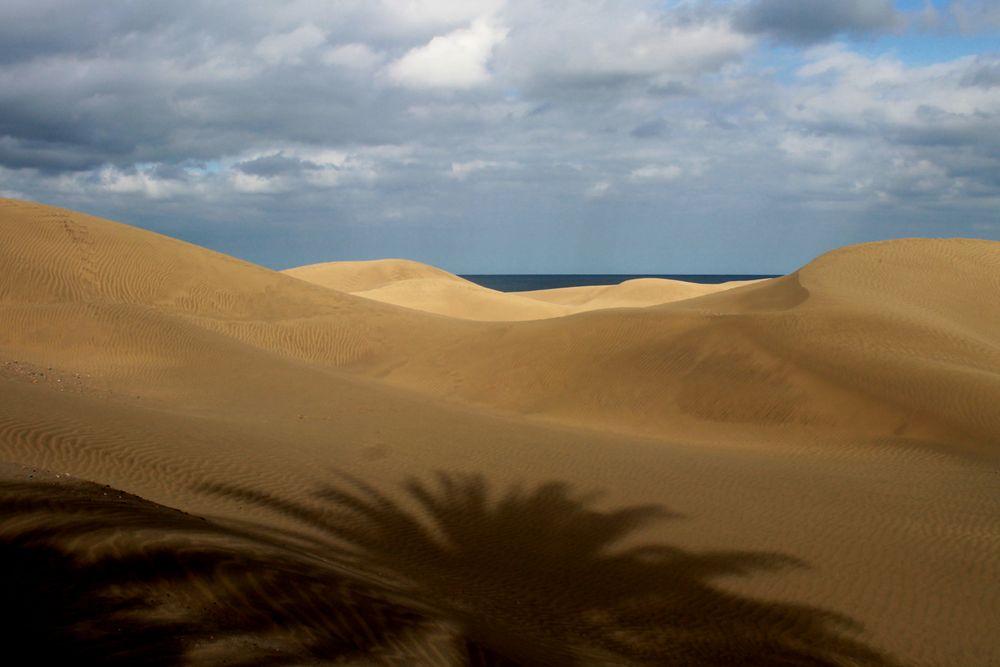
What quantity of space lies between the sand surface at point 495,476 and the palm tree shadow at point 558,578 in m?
0.05

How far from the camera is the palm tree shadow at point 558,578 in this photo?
23.6 ft

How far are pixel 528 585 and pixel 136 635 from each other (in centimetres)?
490

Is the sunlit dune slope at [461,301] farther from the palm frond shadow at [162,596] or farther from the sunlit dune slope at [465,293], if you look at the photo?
the palm frond shadow at [162,596]

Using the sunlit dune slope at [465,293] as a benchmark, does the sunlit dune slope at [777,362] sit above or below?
below

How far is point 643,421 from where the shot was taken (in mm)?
17703

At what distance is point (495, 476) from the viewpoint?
12.5m

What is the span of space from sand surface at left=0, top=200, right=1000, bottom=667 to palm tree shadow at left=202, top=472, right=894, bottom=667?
1.8 inches

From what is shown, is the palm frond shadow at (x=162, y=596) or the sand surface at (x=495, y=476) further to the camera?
the sand surface at (x=495, y=476)

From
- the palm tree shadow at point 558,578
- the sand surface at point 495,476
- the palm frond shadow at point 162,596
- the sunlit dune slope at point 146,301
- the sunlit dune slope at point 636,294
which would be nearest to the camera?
the palm frond shadow at point 162,596

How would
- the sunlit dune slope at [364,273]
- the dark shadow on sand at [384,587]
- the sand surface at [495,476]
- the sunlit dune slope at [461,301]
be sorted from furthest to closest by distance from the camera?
the sunlit dune slope at [364,273] < the sunlit dune slope at [461,301] < the sand surface at [495,476] < the dark shadow on sand at [384,587]

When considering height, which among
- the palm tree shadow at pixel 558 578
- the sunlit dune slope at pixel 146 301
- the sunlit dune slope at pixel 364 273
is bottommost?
the palm tree shadow at pixel 558 578

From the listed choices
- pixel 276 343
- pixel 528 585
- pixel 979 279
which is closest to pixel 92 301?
pixel 276 343

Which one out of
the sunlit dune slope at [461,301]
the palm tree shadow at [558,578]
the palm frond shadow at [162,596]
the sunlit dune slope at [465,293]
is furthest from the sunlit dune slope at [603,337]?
the sunlit dune slope at [465,293]

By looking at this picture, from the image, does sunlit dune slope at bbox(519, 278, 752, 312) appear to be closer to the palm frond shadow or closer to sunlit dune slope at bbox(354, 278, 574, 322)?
sunlit dune slope at bbox(354, 278, 574, 322)
